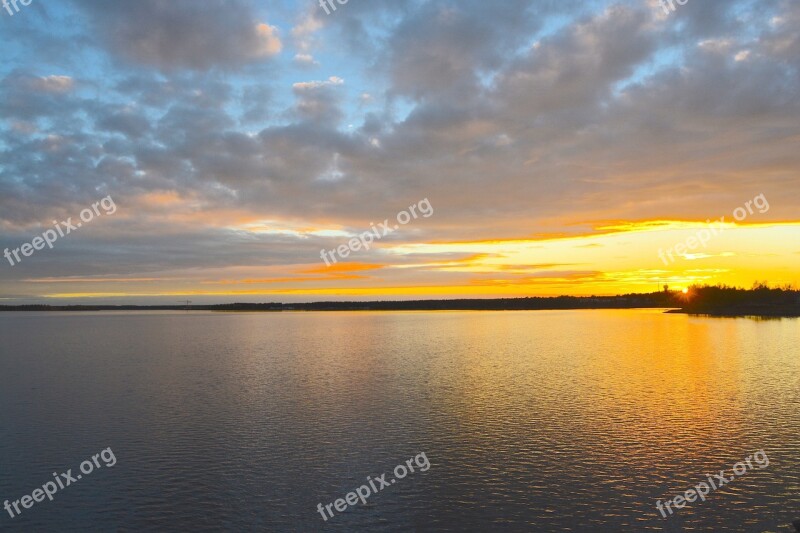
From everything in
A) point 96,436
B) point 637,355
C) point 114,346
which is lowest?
point 637,355

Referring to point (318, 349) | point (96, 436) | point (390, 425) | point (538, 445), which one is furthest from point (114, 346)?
point (538, 445)

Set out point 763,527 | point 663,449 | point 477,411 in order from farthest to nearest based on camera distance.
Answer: point 477,411, point 663,449, point 763,527

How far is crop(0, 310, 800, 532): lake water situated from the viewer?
2081cm

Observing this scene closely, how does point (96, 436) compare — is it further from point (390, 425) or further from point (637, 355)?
point (637, 355)

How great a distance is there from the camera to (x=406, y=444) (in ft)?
95.7

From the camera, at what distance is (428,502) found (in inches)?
867

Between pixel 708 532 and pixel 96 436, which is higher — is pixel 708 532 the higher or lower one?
the lower one

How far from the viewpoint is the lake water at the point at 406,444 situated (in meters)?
20.8

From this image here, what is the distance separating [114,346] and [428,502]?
8207 centimetres

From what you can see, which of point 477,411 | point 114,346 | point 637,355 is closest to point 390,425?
point 477,411

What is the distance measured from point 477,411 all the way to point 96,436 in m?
22.3

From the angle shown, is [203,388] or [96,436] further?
[203,388]

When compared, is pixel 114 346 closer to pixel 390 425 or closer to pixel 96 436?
pixel 96 436

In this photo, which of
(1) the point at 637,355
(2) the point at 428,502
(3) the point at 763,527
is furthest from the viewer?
(1) the point at 637,355
